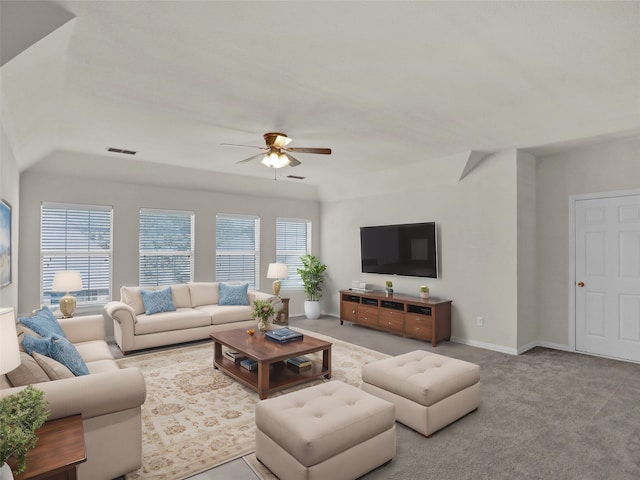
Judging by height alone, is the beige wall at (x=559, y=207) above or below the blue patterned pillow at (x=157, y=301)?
above

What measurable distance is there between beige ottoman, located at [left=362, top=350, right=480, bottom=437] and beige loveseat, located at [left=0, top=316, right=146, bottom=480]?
1.81 meters

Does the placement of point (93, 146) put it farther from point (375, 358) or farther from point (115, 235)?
point (375, 358)

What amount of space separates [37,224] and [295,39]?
464 centimetres

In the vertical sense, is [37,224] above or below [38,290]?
above

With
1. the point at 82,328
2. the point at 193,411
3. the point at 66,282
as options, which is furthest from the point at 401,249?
the point at 66,282

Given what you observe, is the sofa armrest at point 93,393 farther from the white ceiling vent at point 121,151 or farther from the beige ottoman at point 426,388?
the white ceiling vent at point 121,151

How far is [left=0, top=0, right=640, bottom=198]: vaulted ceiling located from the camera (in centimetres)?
210

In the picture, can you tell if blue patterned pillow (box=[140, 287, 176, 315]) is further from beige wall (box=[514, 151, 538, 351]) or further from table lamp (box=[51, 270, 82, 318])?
beige wall (box=[514, 151, 538, 351])

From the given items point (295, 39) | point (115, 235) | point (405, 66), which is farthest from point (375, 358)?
point (115, 235)

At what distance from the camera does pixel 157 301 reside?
534 cm

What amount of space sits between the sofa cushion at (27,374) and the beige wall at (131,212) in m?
3.44

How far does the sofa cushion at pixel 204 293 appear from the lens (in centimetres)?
592

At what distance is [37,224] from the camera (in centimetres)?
499

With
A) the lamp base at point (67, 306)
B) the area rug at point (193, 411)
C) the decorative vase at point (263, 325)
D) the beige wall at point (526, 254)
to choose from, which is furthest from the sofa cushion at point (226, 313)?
the beige wall at point (526, 254)
